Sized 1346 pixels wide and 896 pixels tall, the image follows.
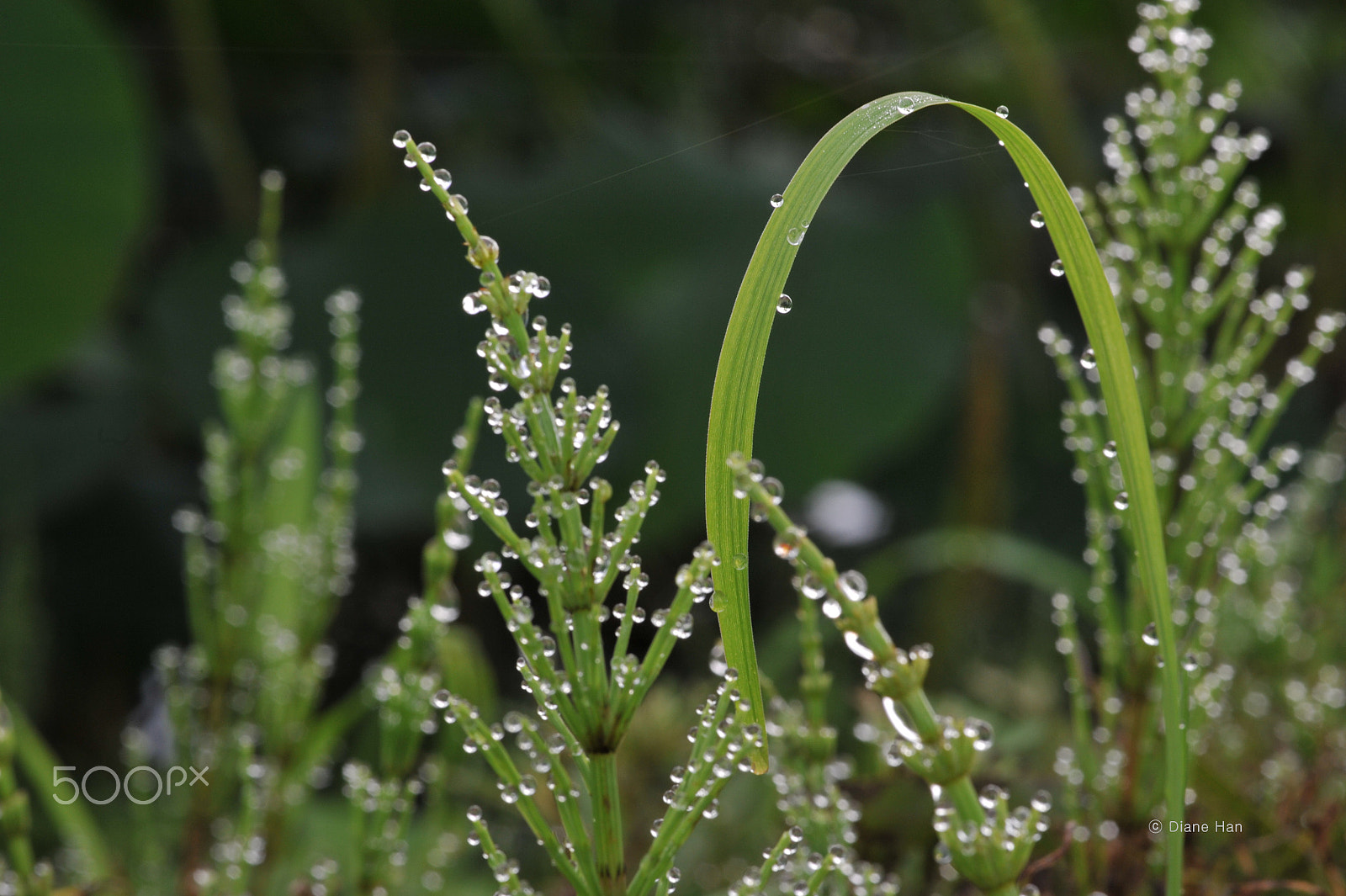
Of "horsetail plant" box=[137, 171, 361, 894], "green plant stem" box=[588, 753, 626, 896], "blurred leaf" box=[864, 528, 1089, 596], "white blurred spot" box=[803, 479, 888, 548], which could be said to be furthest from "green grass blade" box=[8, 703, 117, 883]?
"white blurred spot" box=[803, 479, 888, 548]

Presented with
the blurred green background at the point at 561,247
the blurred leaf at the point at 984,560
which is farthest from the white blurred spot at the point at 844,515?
the blurred leaf at the point at 984,560

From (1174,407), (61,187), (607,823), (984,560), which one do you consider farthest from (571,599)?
(61,187)

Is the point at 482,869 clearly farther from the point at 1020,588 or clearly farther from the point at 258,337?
the point at 1020,588

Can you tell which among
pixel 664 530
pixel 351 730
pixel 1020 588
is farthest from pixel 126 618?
pixel 1020 588

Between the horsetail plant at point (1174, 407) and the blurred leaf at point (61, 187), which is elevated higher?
the blurred leaf at point (61, 187)

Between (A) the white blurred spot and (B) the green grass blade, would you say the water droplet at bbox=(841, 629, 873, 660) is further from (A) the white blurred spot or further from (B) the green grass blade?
(A) the white blurred spot

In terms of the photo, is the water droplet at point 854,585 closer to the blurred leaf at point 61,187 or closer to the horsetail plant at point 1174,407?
the horsetail plant at point 1174,407
